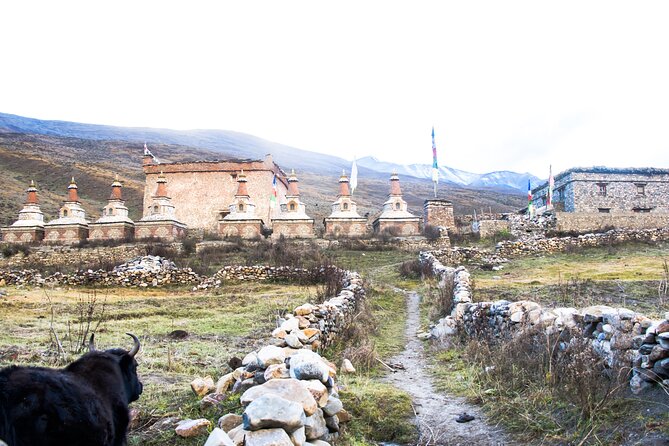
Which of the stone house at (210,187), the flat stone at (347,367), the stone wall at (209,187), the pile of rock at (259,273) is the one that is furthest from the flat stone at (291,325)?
the stone wall at (209,187)

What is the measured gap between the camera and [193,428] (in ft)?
15.2

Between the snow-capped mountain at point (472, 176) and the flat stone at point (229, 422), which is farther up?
the snow-capped mountain at point (472, 176)

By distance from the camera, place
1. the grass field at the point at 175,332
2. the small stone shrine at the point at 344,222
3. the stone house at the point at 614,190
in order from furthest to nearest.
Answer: the small stone shrine at the point at 344,222, the stone house at the point at 614,190, the grass field at the point at 175,332

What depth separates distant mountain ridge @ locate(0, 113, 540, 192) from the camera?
12619 cm

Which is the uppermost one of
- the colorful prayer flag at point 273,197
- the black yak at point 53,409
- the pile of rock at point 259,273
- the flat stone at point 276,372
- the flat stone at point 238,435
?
the colorful prayer flag at point 273,197

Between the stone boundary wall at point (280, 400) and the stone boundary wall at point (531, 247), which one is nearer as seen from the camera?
the stone boundary wall at point (280, 400)

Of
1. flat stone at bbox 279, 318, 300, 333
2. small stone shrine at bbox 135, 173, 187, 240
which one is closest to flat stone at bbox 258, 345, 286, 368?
flat stone at bbox 279, 318, 300, 333

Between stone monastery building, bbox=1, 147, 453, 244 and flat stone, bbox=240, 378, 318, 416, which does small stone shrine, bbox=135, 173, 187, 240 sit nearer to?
stone monastery building, bbox=1, 147, 453, 244

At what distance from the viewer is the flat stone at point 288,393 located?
4.53 m

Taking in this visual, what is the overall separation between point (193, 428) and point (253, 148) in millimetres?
143579

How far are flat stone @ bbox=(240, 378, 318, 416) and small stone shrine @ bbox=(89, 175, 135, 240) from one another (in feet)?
112

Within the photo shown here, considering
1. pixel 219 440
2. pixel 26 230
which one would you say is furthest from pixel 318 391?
pixel 26 230

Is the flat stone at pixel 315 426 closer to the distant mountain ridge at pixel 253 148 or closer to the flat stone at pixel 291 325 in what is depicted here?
the flat stone at pixel 291 325

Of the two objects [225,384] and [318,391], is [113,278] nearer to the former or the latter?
[225,384]
